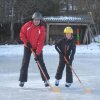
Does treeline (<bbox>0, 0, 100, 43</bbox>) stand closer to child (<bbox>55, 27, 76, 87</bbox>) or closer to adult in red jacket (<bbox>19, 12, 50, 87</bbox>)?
child (<bbox>55, 27, 76, 87</bbox>)

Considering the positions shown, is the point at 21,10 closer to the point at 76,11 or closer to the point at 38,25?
Result: the point at 76,11

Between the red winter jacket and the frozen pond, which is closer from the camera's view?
the frozen pond

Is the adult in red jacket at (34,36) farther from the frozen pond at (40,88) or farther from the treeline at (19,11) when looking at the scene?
the treeline at (19,11)

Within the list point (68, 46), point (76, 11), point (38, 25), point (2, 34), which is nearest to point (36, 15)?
point (38, 25)

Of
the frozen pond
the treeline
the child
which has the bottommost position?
the treeline

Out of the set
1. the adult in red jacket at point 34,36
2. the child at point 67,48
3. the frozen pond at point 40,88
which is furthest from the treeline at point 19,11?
the adult in red jacket at point 34,36

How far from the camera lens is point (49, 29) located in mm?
31922

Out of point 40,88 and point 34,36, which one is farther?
point 40,88

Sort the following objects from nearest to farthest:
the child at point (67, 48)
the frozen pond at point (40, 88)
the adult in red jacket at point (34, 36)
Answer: the frozen pond at point (40, 88), the adult in red jacket at point (34, 36), the child at point (67, 48)

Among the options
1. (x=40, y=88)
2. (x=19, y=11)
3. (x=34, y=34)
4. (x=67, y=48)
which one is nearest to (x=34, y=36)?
(x=34, y=34)

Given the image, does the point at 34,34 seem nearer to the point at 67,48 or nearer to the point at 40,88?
the point at 67,48

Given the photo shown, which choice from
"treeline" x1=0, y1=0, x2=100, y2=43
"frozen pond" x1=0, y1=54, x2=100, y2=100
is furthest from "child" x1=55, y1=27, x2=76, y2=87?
"treeline" x1=0, y1=0, x2=100, y2=43

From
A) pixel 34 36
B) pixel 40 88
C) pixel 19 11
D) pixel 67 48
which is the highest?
pixel 34 36

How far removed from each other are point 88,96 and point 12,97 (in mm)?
1541
